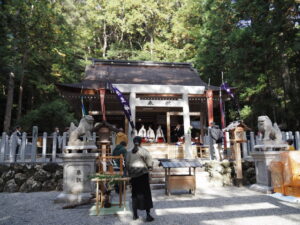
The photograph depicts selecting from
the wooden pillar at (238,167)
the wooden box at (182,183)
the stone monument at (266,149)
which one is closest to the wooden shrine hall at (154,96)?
the wooden pillar at (238,167)

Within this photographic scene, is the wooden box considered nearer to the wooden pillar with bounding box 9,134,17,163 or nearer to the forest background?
the wooden pillar with bounding box 9,134,17,163

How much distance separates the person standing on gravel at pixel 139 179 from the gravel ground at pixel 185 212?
0.28 metres

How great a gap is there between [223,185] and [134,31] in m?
19.6

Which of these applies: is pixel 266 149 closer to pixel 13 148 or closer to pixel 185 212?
pixel 185 212

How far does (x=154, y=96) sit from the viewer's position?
10.6 metres

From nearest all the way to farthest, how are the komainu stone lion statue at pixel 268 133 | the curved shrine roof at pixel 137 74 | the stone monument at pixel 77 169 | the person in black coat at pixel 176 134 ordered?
the stone monument at pixel 77 169
the komainu stone lion statue at pixel 268 133
the curved shrine roof at pixel 137 74
the person in black coat at pixel 176 134

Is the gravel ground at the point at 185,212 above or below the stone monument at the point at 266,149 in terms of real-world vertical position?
below

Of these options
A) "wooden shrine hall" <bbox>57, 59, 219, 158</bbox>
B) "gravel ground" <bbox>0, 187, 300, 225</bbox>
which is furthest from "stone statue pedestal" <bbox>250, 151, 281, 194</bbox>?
"wooden shrine hall" <bbox>57, 59, 219, 158</bbox>

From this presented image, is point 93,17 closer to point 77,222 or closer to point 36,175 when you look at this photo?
point 36,175

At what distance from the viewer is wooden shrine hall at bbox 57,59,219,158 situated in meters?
9.96

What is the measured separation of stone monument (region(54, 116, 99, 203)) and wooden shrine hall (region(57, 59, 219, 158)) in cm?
370

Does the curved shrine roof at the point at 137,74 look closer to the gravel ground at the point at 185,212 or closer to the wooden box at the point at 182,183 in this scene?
the wooden box at the point at 182,183

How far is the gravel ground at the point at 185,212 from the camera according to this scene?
403cm

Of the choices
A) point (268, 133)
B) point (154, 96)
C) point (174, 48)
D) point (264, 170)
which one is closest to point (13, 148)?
point (154, 96)
